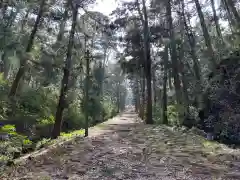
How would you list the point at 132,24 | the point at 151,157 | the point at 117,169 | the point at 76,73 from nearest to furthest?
the point at 117,169, the point at 151,157, the point at 76,73, the point at 132,24

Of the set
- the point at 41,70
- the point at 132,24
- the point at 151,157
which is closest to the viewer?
the point at 151,157

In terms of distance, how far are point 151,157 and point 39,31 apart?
13.6 metres

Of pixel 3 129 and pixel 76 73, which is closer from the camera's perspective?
pixel 3 129

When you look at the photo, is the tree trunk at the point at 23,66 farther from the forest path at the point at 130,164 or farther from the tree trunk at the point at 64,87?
the forest path at the point at 130,164

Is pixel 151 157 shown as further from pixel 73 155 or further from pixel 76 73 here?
pixel 76 73

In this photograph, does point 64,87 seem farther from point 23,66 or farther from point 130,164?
point 130,164

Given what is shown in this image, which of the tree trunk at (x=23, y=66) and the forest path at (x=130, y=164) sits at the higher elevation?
the tree trunk at (x=23, y=66)

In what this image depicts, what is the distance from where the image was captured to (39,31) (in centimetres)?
1689

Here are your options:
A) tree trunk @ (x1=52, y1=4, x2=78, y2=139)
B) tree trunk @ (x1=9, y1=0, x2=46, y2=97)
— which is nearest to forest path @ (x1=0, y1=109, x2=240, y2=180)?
tree trunk @ (x1=52, y1=4, x2=78, y2=139)

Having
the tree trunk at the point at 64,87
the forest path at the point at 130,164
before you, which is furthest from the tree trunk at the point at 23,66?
the forest path at the point at 130,164

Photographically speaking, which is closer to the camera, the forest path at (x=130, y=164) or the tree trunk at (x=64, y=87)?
the forest path at (x=130, y=164)

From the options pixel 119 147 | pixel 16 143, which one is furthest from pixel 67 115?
pixel 16 143

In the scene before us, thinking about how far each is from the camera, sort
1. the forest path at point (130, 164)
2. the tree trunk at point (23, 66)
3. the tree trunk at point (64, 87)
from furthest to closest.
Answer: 1. the tree trunk at point (23, 66)
2. the tree trunk at point (64, 87)
3. the forest path at point (130, 164)

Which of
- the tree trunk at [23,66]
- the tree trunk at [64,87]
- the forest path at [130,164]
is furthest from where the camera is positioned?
the tree trunk at [23,66]
